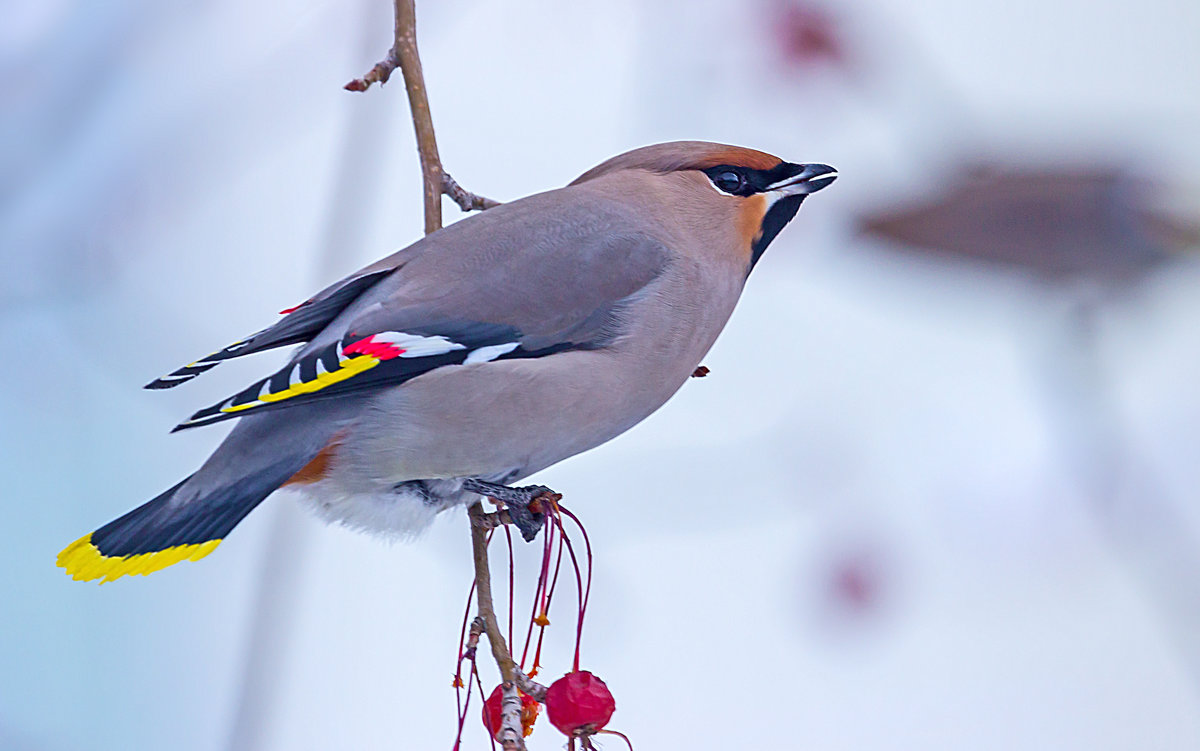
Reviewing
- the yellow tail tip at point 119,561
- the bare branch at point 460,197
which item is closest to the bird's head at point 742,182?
the bare branch at point 460,197

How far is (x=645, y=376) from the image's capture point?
215 centimetres

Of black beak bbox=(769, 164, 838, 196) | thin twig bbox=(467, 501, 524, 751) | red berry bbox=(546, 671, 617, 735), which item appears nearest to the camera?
thin twig bbox=(467, 501, 524, 751)

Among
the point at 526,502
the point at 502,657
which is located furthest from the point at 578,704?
the point at 526,502

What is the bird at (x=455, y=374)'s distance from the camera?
6.27ft

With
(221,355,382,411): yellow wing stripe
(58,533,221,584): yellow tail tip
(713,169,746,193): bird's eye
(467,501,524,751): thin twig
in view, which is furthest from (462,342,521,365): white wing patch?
(713,169,746,193): bird's eye

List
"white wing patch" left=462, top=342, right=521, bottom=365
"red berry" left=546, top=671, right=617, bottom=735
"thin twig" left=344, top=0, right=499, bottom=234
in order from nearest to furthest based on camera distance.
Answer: "red berry" left=546, top=671, right=617, bottom=735, "white wing patch" left=462, top=342, right=521, bottom=365, "thin twig" left=344, top=0, right=499, bottom=234

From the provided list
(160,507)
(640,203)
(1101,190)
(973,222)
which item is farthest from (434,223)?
(1101,190)

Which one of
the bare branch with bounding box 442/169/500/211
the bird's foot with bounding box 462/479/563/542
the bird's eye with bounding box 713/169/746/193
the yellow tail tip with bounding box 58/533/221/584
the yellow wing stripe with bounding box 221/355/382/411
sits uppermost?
the bird's eye with bounding box 713/169/746/193

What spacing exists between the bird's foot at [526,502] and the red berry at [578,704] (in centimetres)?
30

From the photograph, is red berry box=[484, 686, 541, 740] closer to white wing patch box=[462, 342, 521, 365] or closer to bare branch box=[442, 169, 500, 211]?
white wing patch box=[462, 342, 521, 365]

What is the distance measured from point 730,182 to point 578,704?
43.0 inches

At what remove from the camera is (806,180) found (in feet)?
7.89

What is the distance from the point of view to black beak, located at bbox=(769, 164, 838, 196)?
7.80 ft

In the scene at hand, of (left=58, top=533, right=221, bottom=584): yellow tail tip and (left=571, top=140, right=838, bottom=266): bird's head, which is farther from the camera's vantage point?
(left=571, top=140, right=838, bottom=266): bird's head
